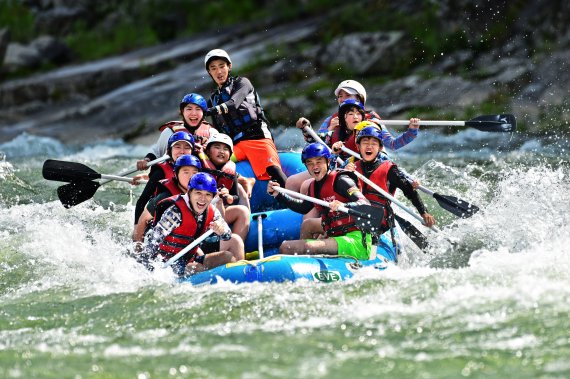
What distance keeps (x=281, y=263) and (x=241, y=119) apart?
2701 mm

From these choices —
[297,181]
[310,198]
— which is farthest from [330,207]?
[297,181]

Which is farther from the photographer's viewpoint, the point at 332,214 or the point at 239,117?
the point at 239,117

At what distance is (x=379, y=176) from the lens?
9.60 m

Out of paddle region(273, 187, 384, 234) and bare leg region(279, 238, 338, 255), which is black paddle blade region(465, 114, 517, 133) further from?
bare leg region(279, 238, 338, 255)

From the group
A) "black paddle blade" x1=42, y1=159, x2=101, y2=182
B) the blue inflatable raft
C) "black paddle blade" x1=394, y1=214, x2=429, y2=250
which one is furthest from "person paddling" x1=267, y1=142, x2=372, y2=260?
"black paddle blade" x1=42, y1=159, x2=101, y2=182

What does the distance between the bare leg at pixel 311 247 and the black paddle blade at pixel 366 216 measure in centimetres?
33

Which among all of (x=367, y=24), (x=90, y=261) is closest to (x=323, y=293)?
(x=90, y=261)

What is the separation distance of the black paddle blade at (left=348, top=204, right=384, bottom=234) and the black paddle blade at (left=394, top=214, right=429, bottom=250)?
131 cm

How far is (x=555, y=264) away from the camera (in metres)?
8.08

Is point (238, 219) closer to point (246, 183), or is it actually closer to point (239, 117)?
point (246, 183)

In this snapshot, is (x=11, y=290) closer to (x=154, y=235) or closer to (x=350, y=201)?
(x=154, y=235)

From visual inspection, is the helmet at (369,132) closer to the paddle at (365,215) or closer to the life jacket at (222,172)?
the paddle at (365,215)

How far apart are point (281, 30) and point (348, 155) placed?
15.6 meters

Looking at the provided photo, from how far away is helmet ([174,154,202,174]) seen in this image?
29.4 ft
